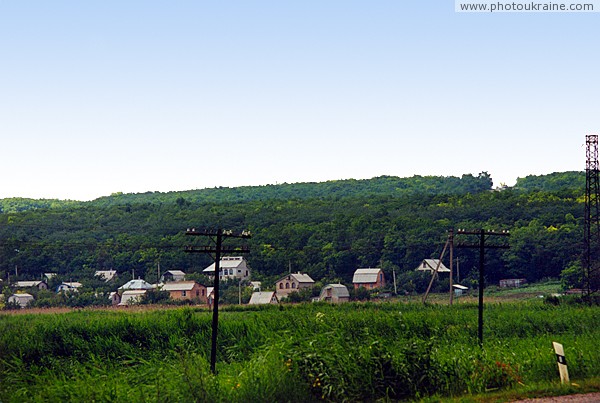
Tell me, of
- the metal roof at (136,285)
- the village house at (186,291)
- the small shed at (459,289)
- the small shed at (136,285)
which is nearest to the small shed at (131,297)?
the small shed at (136,285)

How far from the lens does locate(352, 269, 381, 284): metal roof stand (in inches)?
3575

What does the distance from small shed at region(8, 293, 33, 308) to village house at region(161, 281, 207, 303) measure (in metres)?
13.5

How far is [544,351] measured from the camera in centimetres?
2952

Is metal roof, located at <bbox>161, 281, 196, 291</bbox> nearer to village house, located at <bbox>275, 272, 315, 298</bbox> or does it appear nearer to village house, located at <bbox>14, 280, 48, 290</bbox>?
village house, located at <bbox>275, 272, 315, 298</bbox>

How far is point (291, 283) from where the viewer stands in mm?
89375

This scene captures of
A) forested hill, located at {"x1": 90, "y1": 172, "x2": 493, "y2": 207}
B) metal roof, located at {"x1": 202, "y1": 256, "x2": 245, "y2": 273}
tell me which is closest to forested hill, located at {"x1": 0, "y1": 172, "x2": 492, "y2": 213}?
forested hill, located at {"x1": 90, "y1": 172, "x2": 493, "y2": 207}

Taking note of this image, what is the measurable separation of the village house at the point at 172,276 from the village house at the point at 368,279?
19708mm

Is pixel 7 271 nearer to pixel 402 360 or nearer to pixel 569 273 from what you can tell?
pixel 569 273

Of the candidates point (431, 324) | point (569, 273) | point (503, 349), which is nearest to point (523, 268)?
point (569, 273)

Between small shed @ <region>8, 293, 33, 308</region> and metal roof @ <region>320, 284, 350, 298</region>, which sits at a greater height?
metal roof @ <region>320, 284, 350, 298</region>

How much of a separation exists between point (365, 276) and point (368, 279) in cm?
84

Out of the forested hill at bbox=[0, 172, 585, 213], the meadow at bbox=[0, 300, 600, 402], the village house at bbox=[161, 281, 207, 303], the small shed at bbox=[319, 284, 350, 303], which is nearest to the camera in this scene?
the meadow at bbox=[0, 300, 600, 402]

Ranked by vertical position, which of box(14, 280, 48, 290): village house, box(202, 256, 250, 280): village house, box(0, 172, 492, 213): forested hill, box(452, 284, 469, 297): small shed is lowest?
box(452, 284, 469, 297): small shed

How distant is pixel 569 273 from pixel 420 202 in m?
43.2
